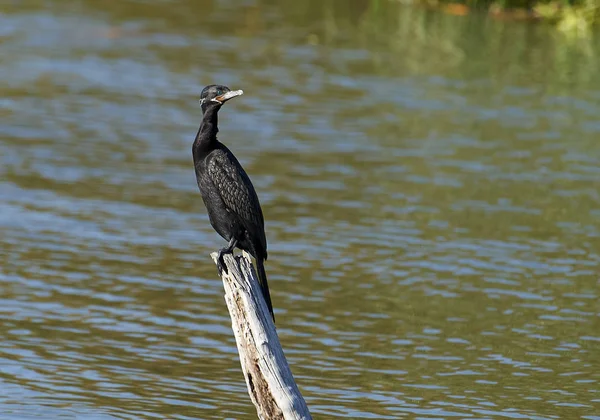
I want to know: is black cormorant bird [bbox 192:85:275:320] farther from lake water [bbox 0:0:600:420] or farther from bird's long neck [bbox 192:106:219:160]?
lake water [bbox 0:0:600:420]

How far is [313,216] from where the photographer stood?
574 inches

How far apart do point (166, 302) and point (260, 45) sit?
13526 mm

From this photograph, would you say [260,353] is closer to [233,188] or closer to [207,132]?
[233,188]

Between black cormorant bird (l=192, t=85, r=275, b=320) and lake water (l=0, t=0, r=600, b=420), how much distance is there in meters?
1.72

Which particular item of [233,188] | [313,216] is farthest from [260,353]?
[313,216]

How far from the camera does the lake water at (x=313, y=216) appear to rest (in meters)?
9.70

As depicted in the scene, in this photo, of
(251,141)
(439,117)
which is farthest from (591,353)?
(439,117)

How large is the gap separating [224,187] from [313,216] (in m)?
7.11

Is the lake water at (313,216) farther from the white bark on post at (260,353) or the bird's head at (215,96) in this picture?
the bird's head at (215,96)

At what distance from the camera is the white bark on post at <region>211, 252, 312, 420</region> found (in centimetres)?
677

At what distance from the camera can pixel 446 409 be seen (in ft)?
29.9

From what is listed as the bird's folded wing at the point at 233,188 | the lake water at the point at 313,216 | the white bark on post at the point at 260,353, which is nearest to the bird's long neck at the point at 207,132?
the bird's folded wing at the point at 233,188

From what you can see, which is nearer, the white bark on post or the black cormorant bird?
the white bark on post

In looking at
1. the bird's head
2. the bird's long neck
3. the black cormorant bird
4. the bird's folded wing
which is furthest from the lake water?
the bird's head
